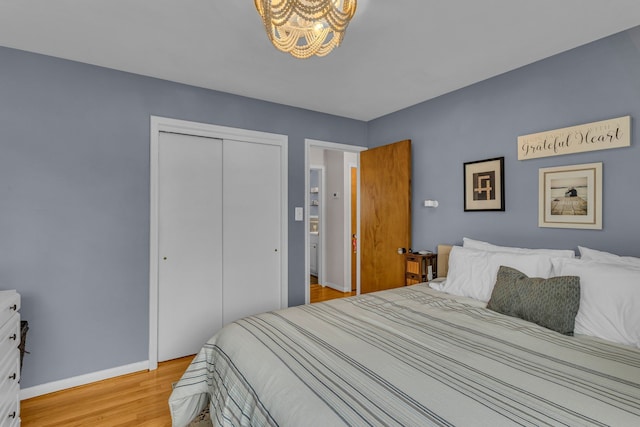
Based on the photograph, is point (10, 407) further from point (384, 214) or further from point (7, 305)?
point (384, 214)

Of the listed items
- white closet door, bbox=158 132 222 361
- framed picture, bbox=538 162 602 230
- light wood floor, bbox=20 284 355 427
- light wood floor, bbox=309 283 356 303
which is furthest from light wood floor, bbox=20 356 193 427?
framed picture, bbox=538 162 602 230

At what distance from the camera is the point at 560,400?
41.7 inches

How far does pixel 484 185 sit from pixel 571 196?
0.65 meters

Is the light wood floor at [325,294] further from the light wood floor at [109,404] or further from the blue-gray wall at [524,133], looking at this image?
the light wood floor at [109,404]

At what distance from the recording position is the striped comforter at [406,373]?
1018mm

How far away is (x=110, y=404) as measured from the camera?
2223 mm

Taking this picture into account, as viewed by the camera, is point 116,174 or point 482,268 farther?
point 116,174

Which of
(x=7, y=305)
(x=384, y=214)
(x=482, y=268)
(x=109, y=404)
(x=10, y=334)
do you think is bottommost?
(x=109, y=404)

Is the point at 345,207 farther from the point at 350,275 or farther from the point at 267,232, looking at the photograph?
the point at 267,232

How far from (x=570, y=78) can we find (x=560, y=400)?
223 cm

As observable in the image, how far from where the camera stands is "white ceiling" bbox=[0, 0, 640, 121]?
5.98 feet

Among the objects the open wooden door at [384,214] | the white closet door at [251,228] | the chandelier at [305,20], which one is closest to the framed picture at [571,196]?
the open wooden door at [384,214]

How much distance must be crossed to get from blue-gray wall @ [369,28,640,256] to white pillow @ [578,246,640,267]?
18 centimetres

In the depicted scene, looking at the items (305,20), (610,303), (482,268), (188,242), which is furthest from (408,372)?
(188,242)
